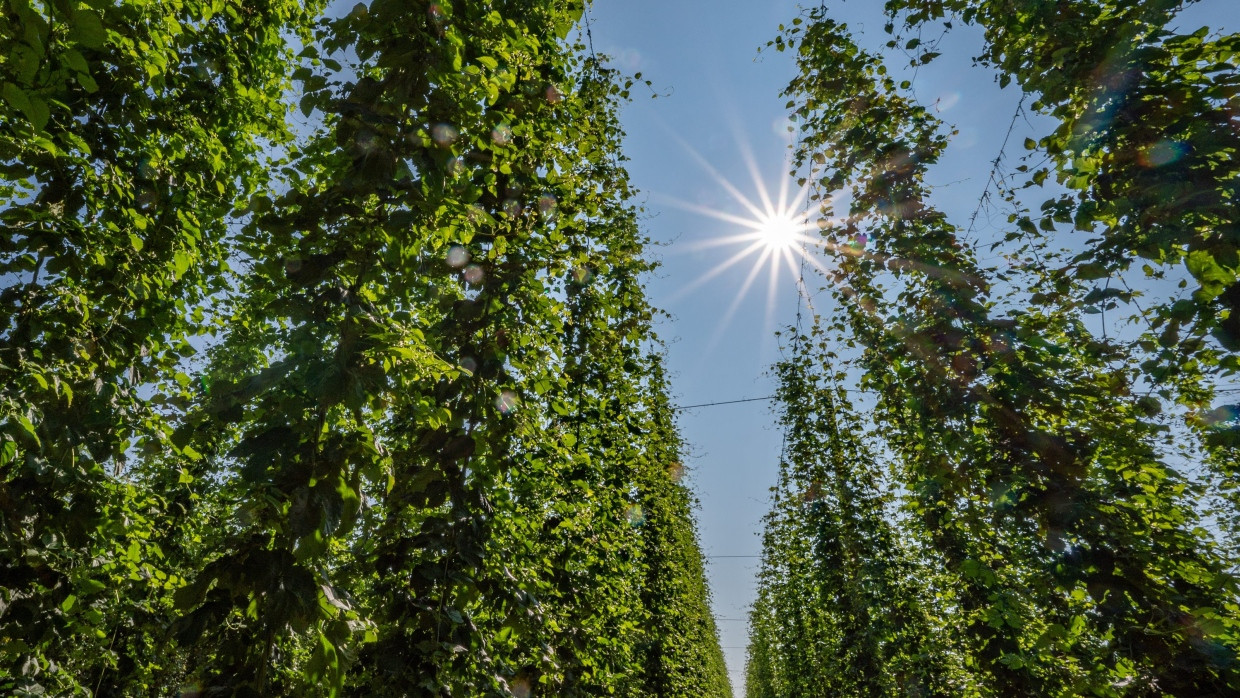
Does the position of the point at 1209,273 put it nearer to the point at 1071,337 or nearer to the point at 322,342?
the point at 1071,337

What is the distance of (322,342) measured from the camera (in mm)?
1774

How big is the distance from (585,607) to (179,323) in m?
4.14

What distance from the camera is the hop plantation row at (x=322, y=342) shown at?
162cm

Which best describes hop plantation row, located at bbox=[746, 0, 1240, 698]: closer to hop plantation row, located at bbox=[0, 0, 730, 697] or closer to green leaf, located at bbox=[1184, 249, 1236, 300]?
green leaf, located at bbox=[1184, 249, 1236, 300]

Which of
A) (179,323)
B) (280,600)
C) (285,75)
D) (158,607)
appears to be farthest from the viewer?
(158,607)

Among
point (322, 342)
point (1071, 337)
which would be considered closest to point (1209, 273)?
point (1071, 337)

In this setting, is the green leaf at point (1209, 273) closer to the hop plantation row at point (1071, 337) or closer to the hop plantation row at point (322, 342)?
the hop plantation row at point (1071, 337)

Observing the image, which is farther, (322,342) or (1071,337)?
(1071,337)

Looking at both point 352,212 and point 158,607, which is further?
point 158,607

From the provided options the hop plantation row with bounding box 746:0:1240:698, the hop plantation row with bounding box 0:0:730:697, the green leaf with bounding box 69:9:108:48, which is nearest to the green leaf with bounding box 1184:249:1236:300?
the hop plantation row with bounding box 746:0:1240:698

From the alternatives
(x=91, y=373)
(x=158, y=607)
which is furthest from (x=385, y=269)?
(x=158, y=607)

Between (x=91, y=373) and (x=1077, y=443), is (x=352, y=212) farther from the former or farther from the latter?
(x=1077, y=443)

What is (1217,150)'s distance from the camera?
2527 millimetres

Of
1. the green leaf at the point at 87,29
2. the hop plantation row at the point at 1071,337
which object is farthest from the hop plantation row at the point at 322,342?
the hop plantation row at the point at 1071,337
